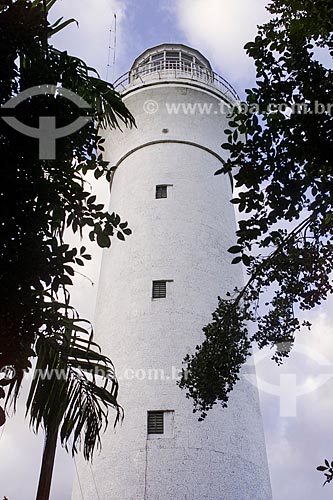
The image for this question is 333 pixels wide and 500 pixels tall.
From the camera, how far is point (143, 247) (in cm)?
1277

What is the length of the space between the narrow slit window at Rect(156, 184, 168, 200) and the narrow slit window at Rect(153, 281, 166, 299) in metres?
2.64

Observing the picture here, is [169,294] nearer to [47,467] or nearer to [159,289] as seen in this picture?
[159,289]

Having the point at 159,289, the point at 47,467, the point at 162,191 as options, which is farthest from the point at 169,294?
the point at 47,467

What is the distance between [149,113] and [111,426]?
8.75 metres

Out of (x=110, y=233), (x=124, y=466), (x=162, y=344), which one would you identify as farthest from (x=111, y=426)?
(x=110, y=233)

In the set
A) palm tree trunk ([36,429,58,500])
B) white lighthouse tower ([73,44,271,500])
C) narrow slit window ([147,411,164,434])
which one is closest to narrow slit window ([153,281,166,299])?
white lighthouse tower ([73,44,271,500])

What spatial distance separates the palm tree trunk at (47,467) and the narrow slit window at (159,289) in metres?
7.05

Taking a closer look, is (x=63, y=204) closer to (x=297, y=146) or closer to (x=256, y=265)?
(x=297, y=146)

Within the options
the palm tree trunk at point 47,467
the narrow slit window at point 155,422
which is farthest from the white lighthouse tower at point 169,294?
the palm tree trunk at point 47,467

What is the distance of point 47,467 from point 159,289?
23.8 ft

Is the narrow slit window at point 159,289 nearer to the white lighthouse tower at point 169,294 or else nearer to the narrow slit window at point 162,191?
the white lighthouse tower at point 169,294

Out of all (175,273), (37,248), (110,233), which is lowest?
(37,248)

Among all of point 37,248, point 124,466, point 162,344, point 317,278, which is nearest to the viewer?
point 37,248

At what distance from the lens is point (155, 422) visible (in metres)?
10.1
